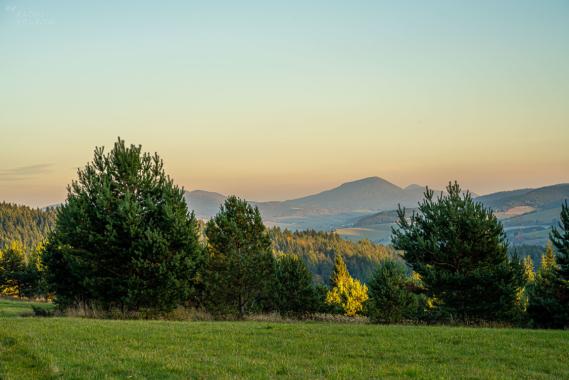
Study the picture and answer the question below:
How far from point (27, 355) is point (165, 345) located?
11.6 ft

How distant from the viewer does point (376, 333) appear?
16.5 m

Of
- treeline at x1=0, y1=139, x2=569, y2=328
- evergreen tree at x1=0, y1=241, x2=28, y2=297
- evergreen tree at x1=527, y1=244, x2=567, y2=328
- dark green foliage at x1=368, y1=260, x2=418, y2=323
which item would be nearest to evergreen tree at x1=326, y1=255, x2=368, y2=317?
dark green foliage at x1=368, y1=260, x2=418, y2=323

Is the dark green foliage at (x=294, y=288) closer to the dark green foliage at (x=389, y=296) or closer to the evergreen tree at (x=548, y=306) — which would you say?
the dark green foliage at (x=389, y=296)

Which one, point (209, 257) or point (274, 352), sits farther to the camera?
point (209, 257)

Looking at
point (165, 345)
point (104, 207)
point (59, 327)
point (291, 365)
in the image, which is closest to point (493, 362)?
point (291, 365)

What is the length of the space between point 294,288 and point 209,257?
801 inches

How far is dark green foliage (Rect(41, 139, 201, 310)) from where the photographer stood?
88.8 ft

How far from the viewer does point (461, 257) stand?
100 ft

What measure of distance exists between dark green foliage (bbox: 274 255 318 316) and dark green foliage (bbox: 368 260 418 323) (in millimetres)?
6807

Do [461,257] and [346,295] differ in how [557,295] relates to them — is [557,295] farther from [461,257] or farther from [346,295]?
[346,295]

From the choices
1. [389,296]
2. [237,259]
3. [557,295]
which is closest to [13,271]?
[237,259]

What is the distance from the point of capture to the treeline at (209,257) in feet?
90.0

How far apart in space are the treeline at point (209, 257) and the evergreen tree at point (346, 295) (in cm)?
4307

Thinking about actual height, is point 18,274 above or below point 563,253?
below
